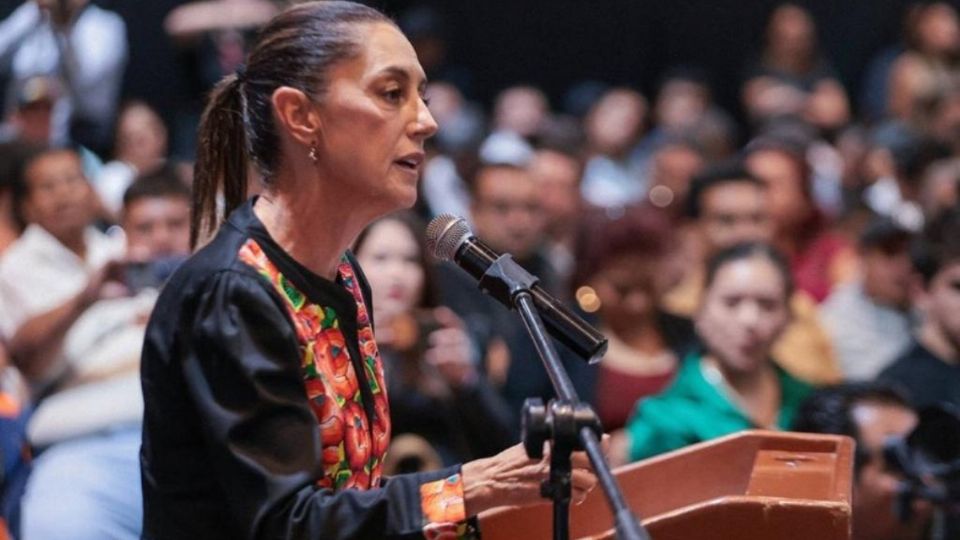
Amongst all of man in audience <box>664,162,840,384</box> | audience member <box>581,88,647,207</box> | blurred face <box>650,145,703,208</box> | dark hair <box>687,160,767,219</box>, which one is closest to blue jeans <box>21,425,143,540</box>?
man in audience <box>664,162,840,384</box>

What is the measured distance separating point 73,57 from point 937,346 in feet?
10.2

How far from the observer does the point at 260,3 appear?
632 cm

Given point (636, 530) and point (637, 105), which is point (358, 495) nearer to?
point (636, 530)

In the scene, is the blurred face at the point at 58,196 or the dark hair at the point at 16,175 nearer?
the blurred face at the point at 58,196

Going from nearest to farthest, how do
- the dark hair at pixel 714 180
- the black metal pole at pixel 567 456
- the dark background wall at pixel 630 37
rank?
1. the black metal pole at pixel 567 456
2. the dark hair at pixel 714 180
3. the dark background wall at pixel 630 37

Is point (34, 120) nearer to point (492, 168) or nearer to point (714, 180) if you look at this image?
point (492, 168)

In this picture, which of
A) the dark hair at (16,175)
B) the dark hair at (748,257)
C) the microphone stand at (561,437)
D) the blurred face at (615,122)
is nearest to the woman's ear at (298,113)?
the microphone stand at (561,437)

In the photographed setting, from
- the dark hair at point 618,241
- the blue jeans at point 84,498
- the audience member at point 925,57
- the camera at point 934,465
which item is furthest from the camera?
the audience member at point 925,57

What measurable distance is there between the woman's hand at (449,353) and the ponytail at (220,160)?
1589mm

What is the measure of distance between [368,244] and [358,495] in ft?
6.68

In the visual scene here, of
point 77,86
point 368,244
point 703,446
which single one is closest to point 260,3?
point 77,86

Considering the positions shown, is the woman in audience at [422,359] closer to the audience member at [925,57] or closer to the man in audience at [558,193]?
the man in audience at [558,193]

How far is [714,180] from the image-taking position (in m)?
5.10

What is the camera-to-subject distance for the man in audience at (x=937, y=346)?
410 cm
